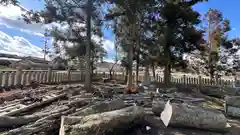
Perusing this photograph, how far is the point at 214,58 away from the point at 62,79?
37.2 ft

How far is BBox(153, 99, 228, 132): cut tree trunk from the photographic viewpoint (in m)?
4.46

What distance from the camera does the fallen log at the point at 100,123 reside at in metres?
3.68

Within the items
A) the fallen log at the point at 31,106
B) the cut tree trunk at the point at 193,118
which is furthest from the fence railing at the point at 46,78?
the cut tree trunk at the point at 193,118

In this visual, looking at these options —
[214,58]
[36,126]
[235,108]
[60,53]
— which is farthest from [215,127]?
[60,53]

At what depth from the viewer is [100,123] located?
3.79m

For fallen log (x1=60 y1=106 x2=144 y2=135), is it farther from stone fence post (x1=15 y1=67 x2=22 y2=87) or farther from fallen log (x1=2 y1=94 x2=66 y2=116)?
stone fence post (x1=15 y1=67 x2=22 y2=87)

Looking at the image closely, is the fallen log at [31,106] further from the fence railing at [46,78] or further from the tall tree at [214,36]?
the tall tree at [214,36]

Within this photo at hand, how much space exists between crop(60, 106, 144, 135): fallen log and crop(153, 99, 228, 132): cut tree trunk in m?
0.76

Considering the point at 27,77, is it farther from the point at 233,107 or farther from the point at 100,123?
the point at 233,107

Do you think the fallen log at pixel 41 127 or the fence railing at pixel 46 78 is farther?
the fence railing at pixel 46 78

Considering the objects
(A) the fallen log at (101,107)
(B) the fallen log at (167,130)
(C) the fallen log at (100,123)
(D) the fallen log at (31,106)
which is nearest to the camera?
(C) the fallen log at (100,123)

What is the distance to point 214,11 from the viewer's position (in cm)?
1628

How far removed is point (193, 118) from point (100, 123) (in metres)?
2.06

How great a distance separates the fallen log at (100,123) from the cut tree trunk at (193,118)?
76 cm
